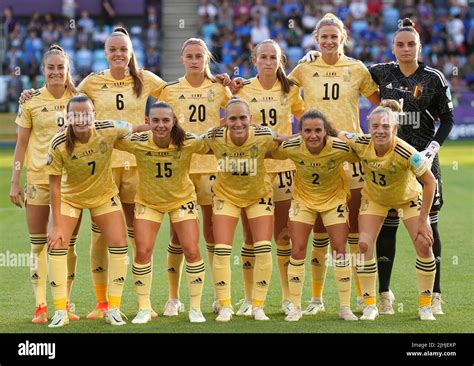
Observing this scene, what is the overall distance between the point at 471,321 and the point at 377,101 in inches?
79.3

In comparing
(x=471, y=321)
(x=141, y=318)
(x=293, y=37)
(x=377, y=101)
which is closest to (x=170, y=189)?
(x=141, y=318)

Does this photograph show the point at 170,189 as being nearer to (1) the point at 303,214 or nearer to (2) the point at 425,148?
(1) the point at 303,214

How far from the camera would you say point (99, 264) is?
8227 mm

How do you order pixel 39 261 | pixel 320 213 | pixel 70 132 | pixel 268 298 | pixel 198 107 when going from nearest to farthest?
pixel 70 132 → pixel 320 213 → pixel 39 261 → pixel 198 107 → pixel 268 298

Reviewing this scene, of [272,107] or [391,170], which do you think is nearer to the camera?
[391,170]

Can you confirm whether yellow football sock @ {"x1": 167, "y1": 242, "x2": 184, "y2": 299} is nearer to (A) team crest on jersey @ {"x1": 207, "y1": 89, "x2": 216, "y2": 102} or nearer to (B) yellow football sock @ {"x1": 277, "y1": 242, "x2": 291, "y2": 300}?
(B) yellow football sock @ {"x1": 277, "y1": 242, "x2": 291, "y2": 300}

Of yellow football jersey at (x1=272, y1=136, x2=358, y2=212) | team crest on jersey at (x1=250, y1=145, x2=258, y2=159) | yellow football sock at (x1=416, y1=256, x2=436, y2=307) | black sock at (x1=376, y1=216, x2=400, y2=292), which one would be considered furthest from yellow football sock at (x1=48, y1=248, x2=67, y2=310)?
yellow football sock at (x1=416, y1=256, x2=436, y2=307)

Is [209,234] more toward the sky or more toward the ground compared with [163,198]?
more toward the ground

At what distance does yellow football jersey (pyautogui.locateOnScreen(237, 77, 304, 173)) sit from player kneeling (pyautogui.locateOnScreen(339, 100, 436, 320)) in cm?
61

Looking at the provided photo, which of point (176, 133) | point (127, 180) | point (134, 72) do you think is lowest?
point (127, 180)

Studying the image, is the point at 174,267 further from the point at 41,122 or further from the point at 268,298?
the point at 41,122

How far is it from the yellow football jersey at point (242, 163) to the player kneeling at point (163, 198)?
0.16 m

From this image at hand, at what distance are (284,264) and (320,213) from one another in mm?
675

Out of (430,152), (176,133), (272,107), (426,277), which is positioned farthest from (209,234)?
(430,152)
